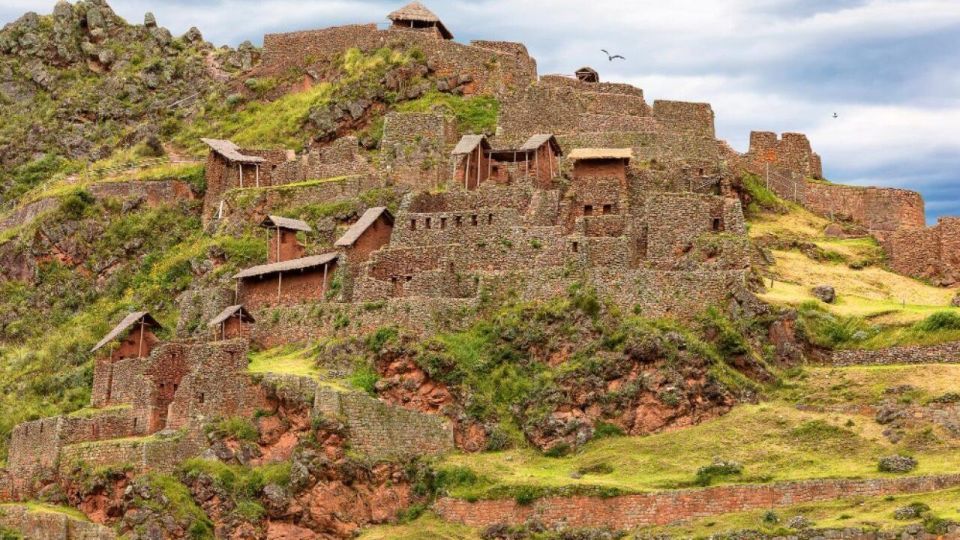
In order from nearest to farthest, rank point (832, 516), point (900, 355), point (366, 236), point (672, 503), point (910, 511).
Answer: point (910, 511) → point (832, 516) → point (672, 503) → point (900, 355) → point (366, 236)

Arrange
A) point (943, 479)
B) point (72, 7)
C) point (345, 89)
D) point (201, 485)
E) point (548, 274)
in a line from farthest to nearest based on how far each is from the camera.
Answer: point (72, 7) → point (345, 89) → point (548, 274) → point (201, 485) → point (943, 479)

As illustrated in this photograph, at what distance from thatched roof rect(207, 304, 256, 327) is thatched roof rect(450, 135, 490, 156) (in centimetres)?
1140

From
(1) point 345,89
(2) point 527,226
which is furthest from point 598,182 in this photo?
(1) point 345,89

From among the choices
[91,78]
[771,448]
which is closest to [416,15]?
[91,78]

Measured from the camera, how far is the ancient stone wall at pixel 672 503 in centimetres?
5781

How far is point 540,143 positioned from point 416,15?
16.8 meters

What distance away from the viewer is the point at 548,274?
7119cm

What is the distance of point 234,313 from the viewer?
75.2 metres

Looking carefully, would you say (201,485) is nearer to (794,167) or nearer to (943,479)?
(943,479)

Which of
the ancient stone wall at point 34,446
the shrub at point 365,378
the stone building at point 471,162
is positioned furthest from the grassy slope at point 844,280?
the ancient stone wall at point 34,446

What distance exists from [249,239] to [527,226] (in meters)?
14.5

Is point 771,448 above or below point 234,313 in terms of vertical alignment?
below

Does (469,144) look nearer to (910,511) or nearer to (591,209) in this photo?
(591,209)

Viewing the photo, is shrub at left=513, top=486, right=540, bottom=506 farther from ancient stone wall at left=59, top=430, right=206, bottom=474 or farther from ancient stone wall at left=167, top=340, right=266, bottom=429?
ancient stone wall at left=59, top=430, right=206, bottom=474
